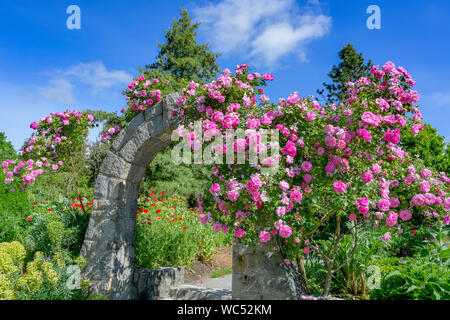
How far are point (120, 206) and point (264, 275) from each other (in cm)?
236

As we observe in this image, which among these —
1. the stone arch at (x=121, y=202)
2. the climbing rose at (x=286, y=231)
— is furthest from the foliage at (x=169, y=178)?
the climbing rose at (x=286, y=231)

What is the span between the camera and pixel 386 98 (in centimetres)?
355

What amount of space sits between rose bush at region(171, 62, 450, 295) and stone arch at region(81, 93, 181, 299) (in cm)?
114

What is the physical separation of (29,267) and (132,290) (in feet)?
5.37

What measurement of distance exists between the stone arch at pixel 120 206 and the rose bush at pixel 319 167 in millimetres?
1143

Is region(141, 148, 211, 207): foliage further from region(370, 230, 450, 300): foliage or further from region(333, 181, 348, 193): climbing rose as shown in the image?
region(333, 181, 348, 193): climbing rose

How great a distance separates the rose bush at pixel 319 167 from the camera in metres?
3.16

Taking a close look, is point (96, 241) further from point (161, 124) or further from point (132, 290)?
point (161, 124)

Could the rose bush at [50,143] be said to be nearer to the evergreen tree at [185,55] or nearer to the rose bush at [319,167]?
the rose bush at [319,167]

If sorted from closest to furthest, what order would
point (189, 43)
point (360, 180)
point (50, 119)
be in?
1. point (360, 180)
2. point (50, 119)
3. point (189, 43)

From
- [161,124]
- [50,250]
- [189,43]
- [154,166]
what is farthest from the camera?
[189,43]

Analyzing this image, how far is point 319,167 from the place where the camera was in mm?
3375

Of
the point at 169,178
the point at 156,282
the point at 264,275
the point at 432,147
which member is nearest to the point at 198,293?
the point at 156,282

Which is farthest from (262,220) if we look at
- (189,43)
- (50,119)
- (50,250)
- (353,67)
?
(353,67)
